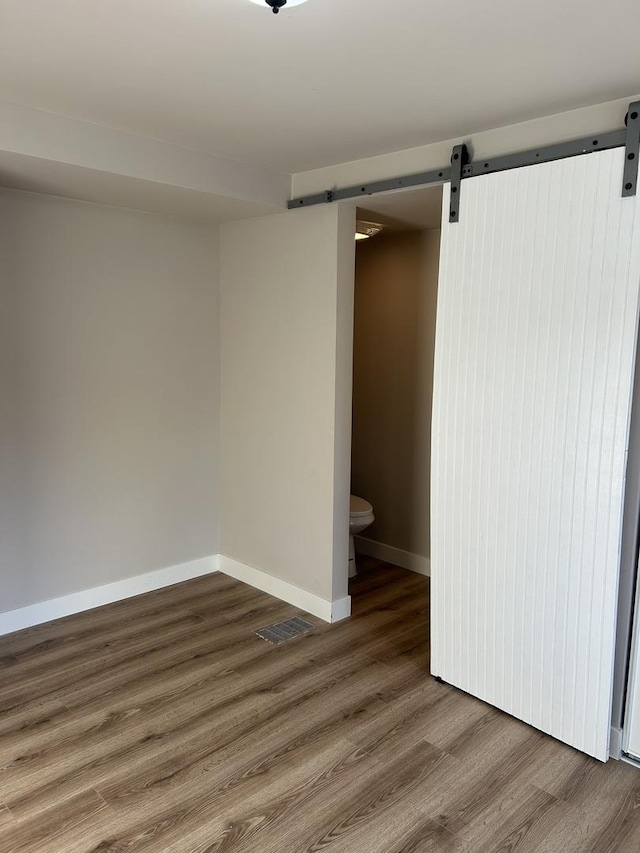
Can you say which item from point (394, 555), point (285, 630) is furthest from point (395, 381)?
point (285, 630)

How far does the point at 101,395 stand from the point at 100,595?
1128 mm

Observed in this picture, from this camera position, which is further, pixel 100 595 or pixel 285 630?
pixel 100 595

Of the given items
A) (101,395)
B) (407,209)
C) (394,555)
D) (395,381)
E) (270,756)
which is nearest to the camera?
(270,756)

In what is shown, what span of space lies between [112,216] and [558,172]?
90.3 inches

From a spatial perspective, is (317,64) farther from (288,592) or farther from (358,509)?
(288,592)

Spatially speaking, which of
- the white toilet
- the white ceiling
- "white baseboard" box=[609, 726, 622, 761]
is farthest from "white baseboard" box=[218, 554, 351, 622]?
the white ceiling

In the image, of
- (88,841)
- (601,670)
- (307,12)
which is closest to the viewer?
(307,12)

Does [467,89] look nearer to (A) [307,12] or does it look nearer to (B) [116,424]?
(A) [307,12]

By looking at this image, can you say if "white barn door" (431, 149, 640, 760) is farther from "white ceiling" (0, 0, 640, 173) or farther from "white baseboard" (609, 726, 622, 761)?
"white ceiling" (0, 0, 640, 173)

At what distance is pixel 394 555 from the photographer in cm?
427

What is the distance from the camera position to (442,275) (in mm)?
2582

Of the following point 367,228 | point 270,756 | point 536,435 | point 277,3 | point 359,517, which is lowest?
point 270,756

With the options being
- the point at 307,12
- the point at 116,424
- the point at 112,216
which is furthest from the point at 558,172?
the point at 116,424

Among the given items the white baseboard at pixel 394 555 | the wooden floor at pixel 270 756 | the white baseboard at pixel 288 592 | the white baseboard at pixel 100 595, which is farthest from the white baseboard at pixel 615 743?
the white baseboard at pixel 100 595
